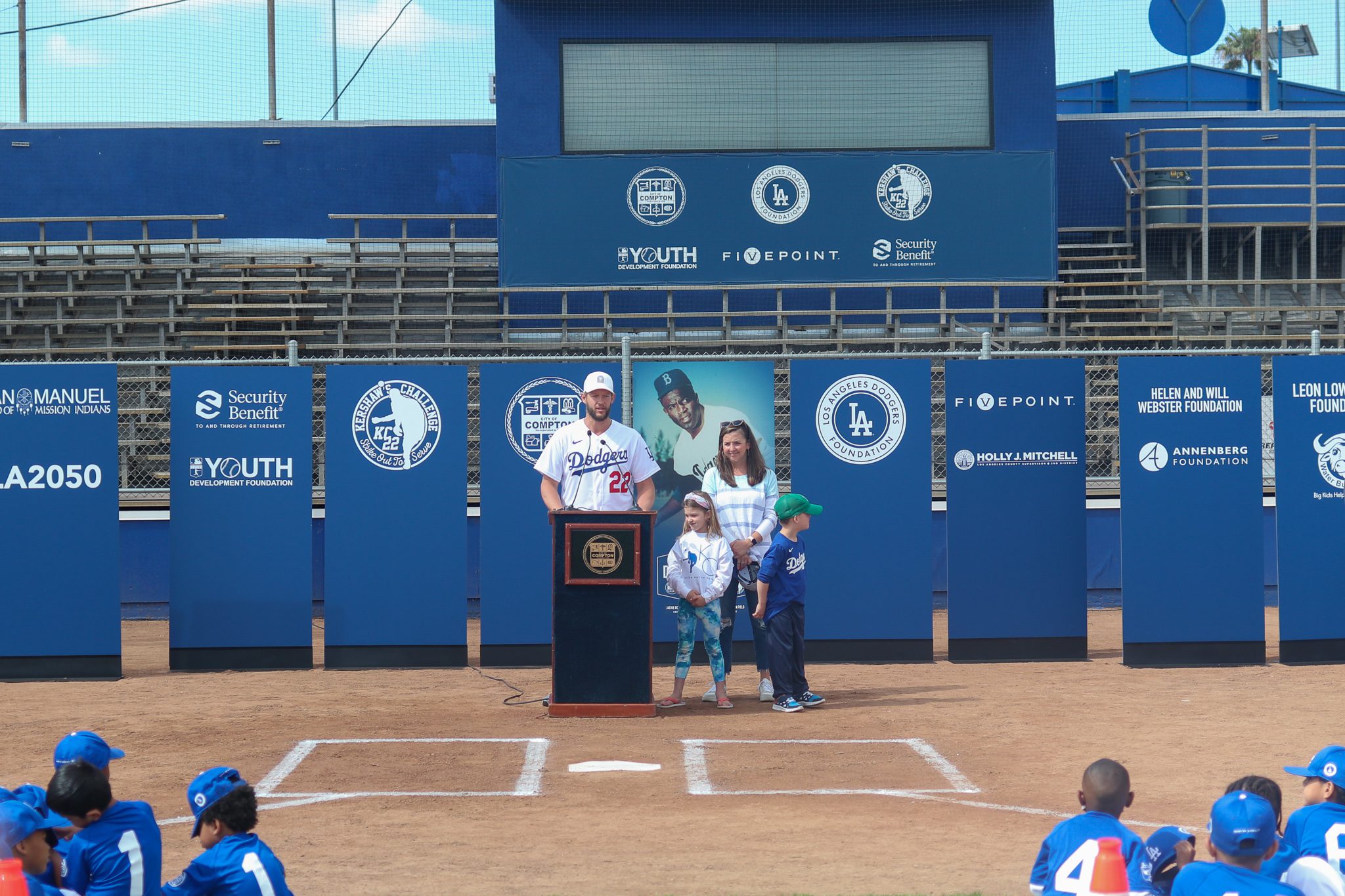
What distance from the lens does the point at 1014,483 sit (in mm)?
11453

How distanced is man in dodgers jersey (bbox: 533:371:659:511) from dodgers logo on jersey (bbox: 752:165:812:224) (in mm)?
10678

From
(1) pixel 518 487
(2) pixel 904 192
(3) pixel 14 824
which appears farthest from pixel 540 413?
(2) pixel 904 192

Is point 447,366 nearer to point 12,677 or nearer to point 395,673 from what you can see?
point 395,673

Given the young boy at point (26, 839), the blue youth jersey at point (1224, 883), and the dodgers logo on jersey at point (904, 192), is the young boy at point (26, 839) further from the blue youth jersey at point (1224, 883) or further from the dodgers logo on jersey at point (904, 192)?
the dodgers logo on jersey at point (904, 192)

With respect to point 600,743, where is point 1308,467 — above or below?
above

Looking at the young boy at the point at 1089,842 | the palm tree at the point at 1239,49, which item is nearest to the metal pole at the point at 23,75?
the young boy at the point at 1089,842

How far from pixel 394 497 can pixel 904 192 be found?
428 inches

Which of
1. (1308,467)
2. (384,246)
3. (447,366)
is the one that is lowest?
(1308,467)

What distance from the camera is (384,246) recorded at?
22359 millimetres

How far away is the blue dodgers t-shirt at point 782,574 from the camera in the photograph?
9539 millimetres

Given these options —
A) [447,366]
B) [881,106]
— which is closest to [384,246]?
[881,106]

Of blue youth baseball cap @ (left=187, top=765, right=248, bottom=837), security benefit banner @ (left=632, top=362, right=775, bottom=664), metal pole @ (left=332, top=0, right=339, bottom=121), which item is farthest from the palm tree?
blue youth baseball cap @ (left=187, top=765, right=248, bottom=837)

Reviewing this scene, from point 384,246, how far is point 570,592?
14351 mm

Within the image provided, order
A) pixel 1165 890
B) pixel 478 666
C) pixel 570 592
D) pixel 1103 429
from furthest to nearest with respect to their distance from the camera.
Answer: pixel 1103 429, pixel 478 666, pixel 570 592, pixel 1165 890
